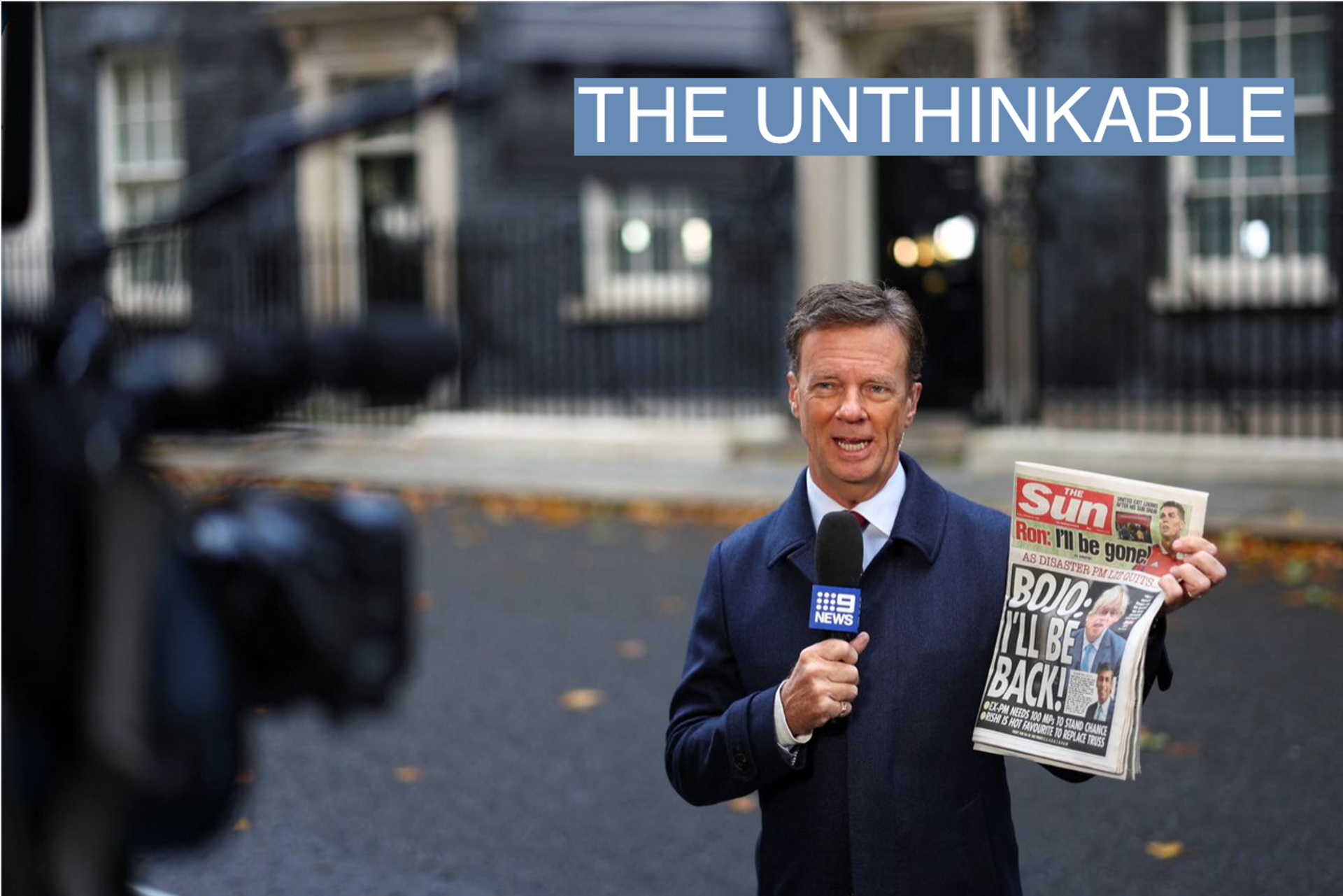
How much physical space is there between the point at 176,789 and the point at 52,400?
0.41 metres

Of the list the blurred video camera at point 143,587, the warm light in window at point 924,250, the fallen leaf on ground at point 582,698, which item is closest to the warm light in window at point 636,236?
the warm light in window at point 924,250

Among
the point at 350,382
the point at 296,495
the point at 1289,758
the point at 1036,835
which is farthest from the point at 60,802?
the point at 1289,758

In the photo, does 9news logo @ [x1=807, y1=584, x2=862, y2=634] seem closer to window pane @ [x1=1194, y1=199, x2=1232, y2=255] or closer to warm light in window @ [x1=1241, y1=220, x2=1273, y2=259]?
window pane @ [x1=1194, y1=199, x2=1232, y2=255]

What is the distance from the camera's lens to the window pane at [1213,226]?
39.7 ft

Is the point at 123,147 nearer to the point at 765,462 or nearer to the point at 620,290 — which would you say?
the point at 620,290

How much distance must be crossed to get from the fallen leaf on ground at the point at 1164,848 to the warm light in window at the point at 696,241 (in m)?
11.2

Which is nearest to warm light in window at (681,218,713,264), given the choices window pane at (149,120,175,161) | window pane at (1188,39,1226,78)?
window pane at (1188,39,1226,78)

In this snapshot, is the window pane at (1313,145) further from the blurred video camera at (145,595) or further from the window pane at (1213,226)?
the blurred video camera at (145,595)

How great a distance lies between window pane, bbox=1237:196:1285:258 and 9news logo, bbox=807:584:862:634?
10.4 m

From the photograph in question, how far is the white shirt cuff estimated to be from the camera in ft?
7.29

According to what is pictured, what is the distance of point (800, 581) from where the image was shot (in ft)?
7.73

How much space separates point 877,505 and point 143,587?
1076mm

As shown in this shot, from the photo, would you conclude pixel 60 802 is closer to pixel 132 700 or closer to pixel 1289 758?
pixel 132 700

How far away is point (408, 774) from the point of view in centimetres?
560
